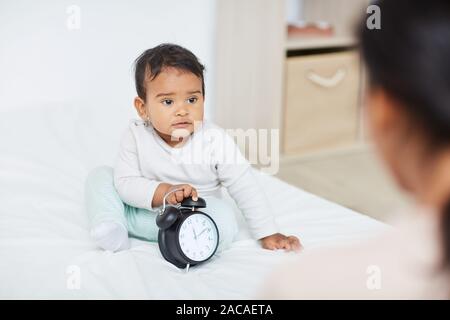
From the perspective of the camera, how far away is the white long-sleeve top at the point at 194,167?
1204mm

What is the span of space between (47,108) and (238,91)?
76 cm

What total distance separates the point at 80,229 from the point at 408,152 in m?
0.86

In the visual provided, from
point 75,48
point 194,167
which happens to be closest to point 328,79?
point 75,48

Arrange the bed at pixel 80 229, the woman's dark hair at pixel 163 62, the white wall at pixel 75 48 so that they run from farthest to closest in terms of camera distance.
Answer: the white wall at pixel 75 48 < the woman's dark hair at pixel 163 62 < the bed at pixel 80 229

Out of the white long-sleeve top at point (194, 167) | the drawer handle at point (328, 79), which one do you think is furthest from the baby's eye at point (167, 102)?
the drawer handle at point (328, 79)

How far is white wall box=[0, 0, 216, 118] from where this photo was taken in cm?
190

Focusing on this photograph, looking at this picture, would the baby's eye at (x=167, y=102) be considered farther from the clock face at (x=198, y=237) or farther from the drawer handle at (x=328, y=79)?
the drawer handle at (x=328, y=79)

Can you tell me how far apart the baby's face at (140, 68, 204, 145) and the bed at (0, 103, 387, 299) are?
23cm

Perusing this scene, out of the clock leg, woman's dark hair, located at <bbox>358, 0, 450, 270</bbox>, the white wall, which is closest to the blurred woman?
woman's dark hair, located at <bbox>358, 0, 450, 270</bbox>

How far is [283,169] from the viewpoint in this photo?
2.30 m

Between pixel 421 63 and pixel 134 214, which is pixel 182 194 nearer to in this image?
pixel 134 214

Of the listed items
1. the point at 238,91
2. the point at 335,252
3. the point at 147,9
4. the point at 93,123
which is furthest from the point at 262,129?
the point at 335,252

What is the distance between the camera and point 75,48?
6.43 feet

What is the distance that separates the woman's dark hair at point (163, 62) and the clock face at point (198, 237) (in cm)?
25
